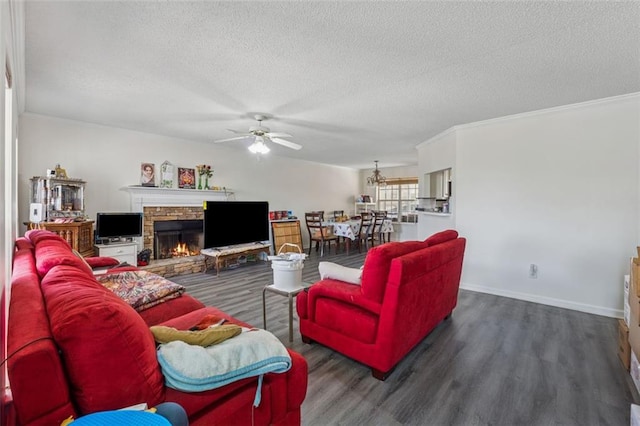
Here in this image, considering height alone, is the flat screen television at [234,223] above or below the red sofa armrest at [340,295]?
above

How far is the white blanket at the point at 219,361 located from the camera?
1004mm

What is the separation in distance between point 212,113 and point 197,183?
2.08 m

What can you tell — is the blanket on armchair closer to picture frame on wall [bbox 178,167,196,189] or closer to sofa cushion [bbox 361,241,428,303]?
sofa cushion [bbox 361,241,428,303]

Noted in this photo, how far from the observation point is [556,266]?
11.4 feet

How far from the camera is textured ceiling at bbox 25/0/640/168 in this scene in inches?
70.7

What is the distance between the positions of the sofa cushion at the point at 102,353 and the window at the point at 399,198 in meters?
8.06

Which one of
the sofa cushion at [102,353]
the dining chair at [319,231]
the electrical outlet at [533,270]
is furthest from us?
the dining chair at [319,231]

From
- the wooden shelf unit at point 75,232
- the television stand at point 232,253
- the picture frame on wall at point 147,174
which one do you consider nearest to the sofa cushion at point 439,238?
the television stand at point 232,253

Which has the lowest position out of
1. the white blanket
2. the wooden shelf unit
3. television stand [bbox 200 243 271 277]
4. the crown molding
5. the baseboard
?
the baseboard

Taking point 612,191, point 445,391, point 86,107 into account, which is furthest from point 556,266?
point 86,107

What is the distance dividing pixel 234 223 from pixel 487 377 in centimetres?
439

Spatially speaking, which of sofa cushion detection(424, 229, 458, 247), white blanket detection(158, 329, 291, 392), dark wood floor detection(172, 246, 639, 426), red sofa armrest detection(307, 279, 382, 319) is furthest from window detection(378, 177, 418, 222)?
white blanket detection(158, 329, 291, 392)

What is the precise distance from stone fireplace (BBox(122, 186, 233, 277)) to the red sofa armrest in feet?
10.3

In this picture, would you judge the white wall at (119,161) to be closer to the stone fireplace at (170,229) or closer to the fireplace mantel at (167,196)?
the fireplace mantel at (167,196)
